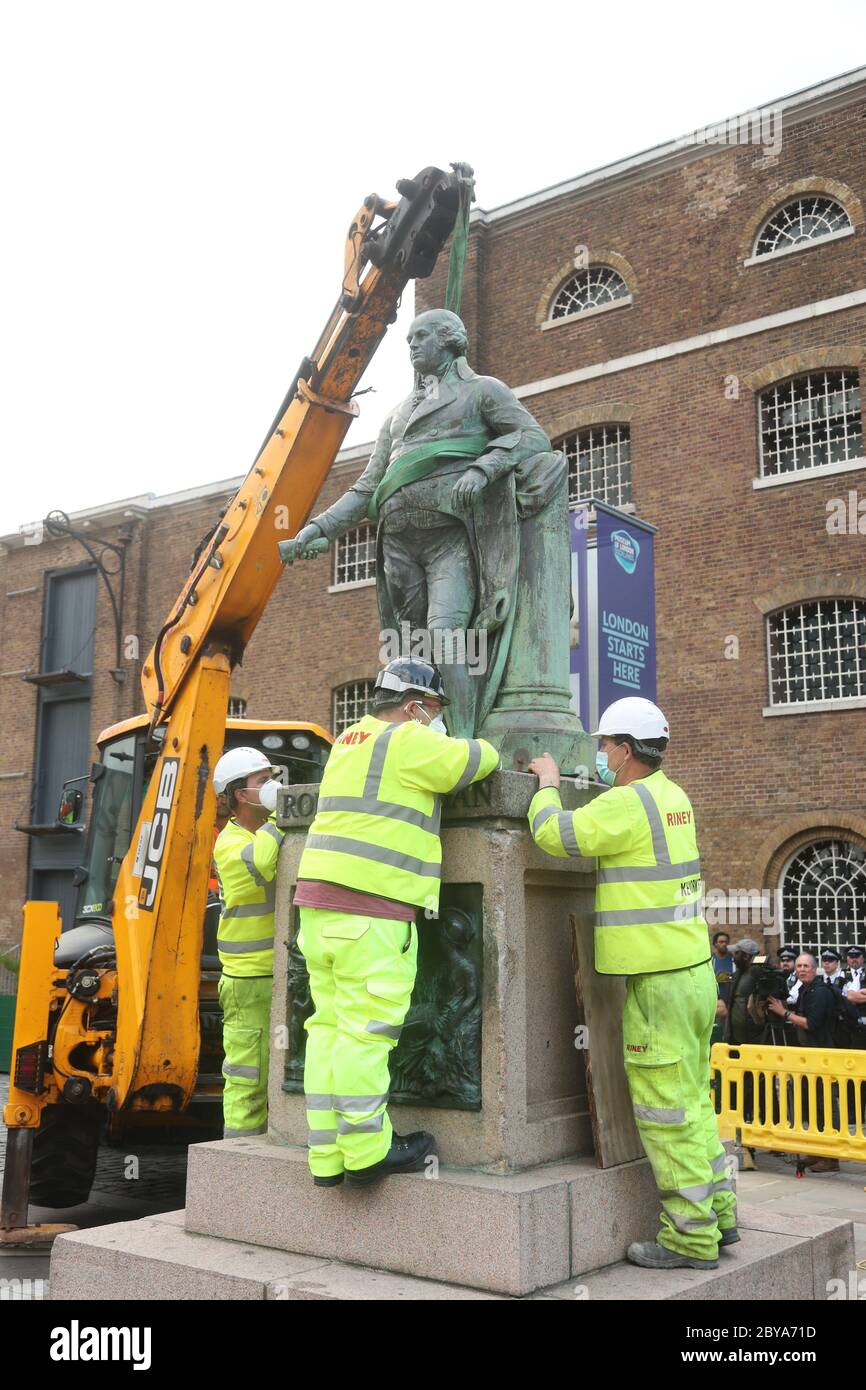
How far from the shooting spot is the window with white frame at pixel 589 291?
63.1 ft

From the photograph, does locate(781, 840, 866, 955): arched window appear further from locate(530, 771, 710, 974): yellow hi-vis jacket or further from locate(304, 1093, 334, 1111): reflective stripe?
locate(304, 1093, 334, 1111): reflective stripe

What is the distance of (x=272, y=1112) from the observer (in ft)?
16.4

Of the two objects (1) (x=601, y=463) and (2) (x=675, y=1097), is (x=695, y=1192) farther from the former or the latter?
(1) (x=601, y=463)

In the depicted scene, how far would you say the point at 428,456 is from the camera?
5500mm

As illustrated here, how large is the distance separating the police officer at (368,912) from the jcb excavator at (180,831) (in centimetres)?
278

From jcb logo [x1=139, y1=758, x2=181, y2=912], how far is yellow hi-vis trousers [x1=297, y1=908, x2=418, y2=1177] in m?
2.92

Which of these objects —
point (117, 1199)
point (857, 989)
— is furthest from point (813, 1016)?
point (117, 1199)

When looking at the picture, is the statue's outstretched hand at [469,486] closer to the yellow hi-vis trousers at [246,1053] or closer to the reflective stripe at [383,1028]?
the reflective stripe at [383,1028]

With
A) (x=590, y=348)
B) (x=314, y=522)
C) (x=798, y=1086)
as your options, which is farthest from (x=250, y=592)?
(x=590, y=348)

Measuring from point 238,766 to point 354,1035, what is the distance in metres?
2.54

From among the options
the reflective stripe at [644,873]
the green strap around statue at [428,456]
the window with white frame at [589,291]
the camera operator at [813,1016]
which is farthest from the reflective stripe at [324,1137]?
the window with white frame at [589,291]

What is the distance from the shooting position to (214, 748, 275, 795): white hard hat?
6445 mm

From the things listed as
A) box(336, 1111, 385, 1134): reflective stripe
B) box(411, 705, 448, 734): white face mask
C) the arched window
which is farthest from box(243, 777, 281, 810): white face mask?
the arched window
